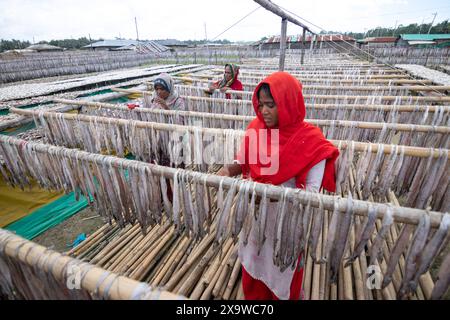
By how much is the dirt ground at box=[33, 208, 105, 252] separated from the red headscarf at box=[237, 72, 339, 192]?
4359 mm

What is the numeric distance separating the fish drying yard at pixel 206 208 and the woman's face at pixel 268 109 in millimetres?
518

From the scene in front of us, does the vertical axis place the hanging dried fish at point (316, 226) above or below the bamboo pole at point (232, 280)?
above

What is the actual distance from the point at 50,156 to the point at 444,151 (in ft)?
12.1

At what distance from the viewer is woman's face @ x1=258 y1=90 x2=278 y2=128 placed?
1.66 meters

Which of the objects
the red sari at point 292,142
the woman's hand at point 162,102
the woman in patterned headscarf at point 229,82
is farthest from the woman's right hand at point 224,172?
the woman in patterned headscarf at point 229,82

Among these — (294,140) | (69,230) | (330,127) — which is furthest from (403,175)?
(69,230)

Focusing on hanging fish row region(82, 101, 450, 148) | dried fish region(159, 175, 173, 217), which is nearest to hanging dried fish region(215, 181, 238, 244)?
dried fish region(159, 175, 173, 217)

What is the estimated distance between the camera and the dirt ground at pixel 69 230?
4328mm

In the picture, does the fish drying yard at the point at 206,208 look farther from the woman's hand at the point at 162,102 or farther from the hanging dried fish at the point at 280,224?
the woman's hand at the point at 162,102

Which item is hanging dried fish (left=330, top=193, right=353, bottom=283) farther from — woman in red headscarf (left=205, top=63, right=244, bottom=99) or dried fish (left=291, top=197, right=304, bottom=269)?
woman in red headscarf (left=205, top=63, right=244, bottom=99)

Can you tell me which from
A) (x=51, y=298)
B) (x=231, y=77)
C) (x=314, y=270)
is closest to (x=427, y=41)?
(x=231, y=77)

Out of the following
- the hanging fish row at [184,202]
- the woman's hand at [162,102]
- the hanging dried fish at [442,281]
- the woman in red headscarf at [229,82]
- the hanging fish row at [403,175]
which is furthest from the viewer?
the woman in red headscarf at [229,82]

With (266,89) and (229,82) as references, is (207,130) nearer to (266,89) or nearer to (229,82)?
(266,89)

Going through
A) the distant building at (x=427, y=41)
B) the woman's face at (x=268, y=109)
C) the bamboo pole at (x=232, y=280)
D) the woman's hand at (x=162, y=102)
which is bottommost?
the bamboo pole at (x=232, y=280)
